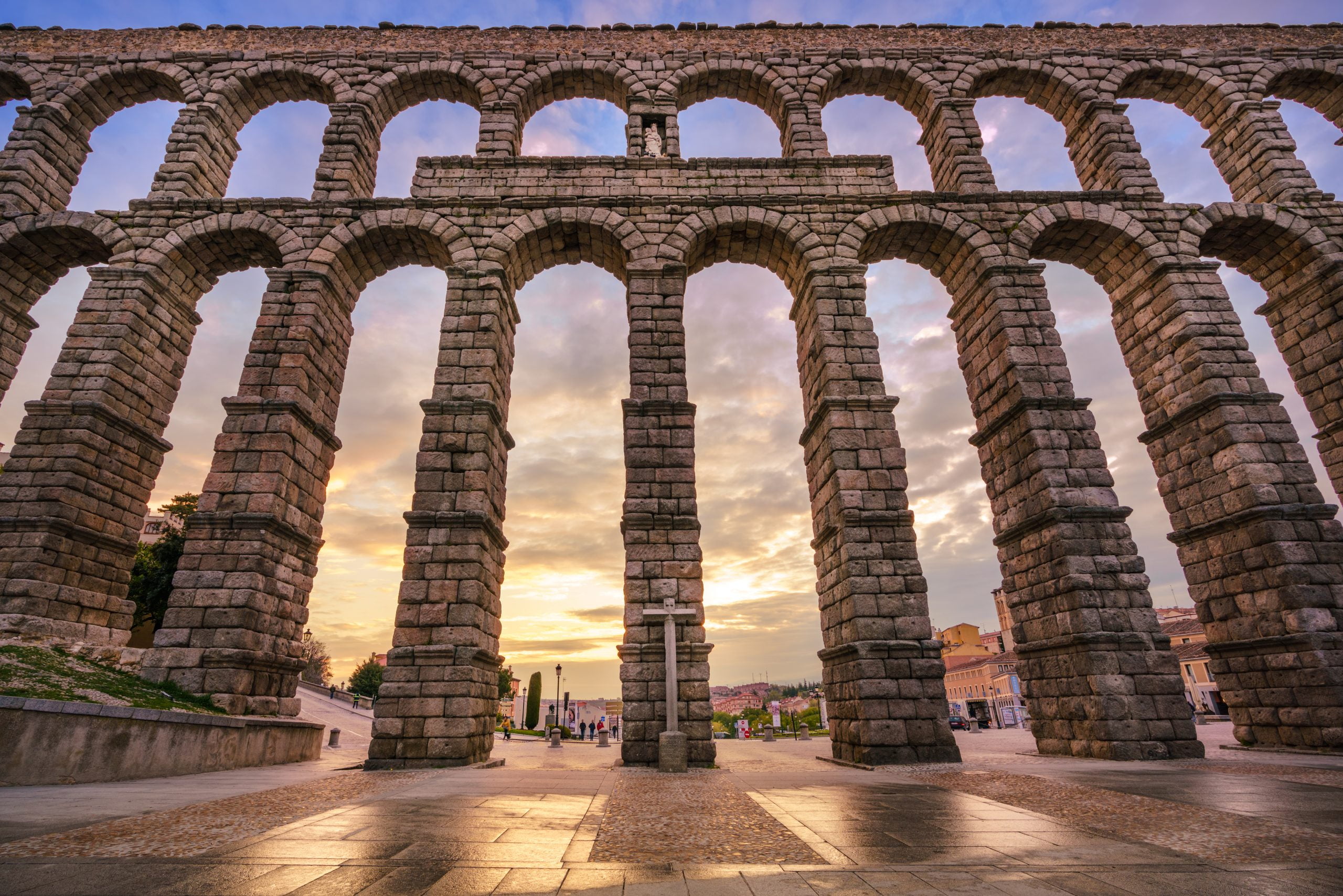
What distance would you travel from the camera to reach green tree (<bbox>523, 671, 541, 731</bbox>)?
41094 millimetres

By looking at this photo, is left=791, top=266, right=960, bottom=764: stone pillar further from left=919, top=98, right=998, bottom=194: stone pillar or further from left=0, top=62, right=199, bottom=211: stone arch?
left=0, top=62, right=199, bottom=211: stone arch

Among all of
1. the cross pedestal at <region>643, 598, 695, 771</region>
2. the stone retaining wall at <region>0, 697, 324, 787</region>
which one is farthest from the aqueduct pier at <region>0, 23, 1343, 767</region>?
the stone retaining wall at <region>0, 697, 324, 787</region>

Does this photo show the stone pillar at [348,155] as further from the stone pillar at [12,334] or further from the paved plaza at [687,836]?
the paved plaza at [687,836]

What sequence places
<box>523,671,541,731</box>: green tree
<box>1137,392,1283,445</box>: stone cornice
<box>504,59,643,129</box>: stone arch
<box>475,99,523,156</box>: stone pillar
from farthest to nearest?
<box>523,671,541,731</box>: green tree → <box>504,59,643,129</box>: stone arch → <box>475,99,523,156</box>: stone pillar → <box>1137,392,1283,445</box>: stone cornice

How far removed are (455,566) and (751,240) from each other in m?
9.12

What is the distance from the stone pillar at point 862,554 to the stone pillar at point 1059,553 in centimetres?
217

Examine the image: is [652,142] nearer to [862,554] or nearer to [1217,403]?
[862,554]

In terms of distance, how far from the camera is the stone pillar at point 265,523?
973 centimetres

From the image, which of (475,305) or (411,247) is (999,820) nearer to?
(475,305)

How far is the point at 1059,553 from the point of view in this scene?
32.9ft

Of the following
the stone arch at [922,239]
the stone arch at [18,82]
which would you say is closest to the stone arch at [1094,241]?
Answer: the stone arch at [922,239]

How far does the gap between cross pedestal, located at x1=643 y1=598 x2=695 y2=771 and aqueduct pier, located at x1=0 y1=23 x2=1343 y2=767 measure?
Result: 11.8 inches

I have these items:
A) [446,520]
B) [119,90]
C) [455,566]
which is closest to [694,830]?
[455,566]

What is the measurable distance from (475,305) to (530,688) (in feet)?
119
